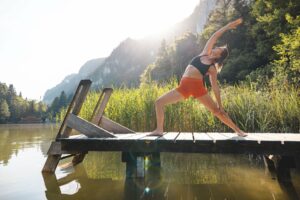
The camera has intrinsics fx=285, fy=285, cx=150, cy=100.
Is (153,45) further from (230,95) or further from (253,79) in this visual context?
(230,95)

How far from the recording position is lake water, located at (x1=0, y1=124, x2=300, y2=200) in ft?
12.7

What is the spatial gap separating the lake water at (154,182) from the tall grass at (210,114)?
1.22 meters

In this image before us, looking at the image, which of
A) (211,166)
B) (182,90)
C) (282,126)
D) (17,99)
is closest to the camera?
(182,90)

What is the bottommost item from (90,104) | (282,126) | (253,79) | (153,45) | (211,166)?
(211,166)

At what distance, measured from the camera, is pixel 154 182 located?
4.67 metres

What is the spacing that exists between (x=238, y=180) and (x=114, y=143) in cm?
211

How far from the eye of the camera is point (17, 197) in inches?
151

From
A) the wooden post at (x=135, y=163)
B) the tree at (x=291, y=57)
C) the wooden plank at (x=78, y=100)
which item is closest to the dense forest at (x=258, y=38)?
the tree at (x=291, y=57)

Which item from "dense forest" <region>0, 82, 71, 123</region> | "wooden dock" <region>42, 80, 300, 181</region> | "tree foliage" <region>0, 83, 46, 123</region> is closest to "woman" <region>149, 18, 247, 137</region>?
"wooden dock" <region>42, 80, 300, 181</region>

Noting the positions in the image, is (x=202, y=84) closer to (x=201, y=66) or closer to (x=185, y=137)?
(x=201, y=66)

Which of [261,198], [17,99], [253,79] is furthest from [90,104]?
[17,99]

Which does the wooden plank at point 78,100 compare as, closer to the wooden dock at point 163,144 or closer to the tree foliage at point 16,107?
the wooden dock at point 163,144

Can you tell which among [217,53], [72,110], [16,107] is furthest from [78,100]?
[16,107]

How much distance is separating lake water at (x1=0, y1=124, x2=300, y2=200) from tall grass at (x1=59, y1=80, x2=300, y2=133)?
1.22 m
